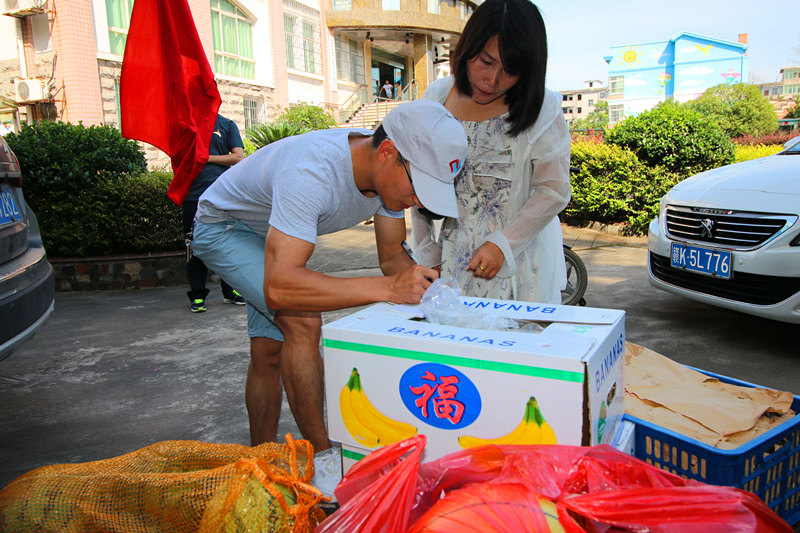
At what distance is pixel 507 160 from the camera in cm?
207

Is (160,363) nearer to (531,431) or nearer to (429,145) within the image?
(429,145)

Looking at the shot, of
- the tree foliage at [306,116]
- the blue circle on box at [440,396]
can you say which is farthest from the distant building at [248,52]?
the blue circle on box at [440,396]

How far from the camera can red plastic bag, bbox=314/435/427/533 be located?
102 centimetres

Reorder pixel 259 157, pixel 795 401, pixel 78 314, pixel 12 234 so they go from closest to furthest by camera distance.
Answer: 1. pixel 795 401
2. pixel 259 157
3. pixel 12 234
4. pixel 78 314

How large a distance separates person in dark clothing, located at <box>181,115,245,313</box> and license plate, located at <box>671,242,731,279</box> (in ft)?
11.5

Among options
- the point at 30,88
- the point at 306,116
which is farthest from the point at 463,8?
the point at 30,88

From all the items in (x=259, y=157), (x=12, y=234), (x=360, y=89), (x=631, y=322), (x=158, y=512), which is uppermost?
(x=360, y=89)

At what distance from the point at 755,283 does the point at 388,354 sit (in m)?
2.92

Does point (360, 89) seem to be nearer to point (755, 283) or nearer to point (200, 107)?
point (200, 107)

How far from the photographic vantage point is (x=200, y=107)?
14.4ft

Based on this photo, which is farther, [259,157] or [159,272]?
[159,272]

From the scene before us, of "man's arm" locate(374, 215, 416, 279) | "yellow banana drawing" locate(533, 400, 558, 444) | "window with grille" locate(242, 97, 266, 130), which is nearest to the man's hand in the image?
"man's arm" locate(374, 215, 416, 279)

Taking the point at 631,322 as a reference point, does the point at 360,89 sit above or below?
above

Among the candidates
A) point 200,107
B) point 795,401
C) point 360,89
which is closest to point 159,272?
point 200,107
